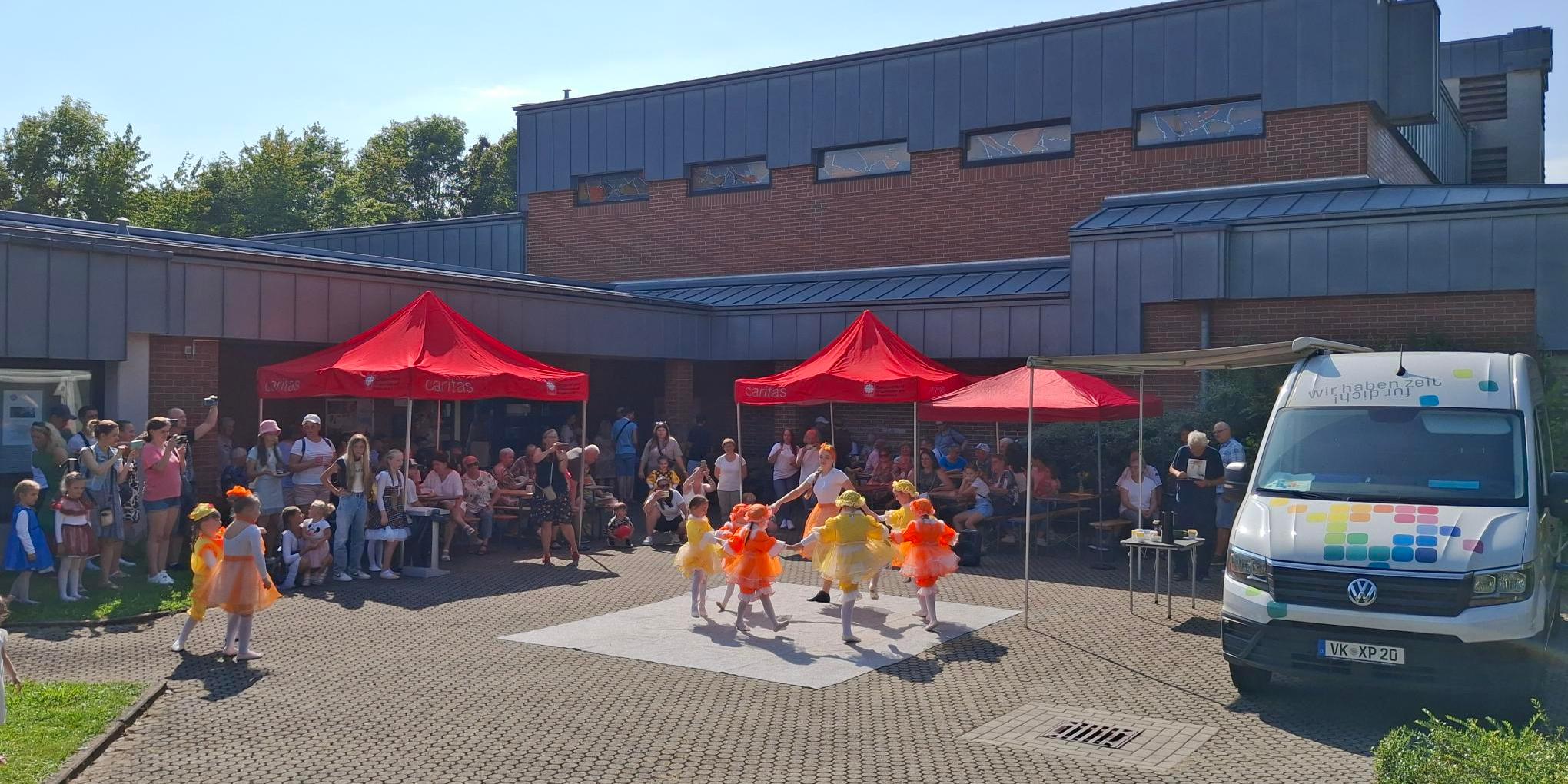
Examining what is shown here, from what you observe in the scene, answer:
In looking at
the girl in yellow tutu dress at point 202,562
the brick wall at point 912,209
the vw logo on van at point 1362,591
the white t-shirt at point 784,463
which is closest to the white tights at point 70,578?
the girl in yellow tutu dress at point 202,562

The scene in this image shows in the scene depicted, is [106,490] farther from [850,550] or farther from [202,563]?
[850,550]

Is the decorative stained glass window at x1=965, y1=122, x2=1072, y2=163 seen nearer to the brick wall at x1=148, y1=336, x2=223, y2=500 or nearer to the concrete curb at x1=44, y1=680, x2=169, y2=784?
the brick wall at x1=148, y1=336, x2=223, y2=500

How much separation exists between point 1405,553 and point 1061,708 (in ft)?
7.73

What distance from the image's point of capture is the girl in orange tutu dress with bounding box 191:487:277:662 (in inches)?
367

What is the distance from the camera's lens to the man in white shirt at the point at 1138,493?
1506 cm

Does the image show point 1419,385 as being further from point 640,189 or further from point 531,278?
point 640,189

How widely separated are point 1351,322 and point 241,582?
551 inches

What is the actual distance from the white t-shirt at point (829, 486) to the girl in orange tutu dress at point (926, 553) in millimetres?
1581

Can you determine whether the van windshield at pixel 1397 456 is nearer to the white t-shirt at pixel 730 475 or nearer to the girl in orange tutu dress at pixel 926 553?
the girl in orange tutu dress at pixel 926 553

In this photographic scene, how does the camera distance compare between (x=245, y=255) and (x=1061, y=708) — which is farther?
(x=245, y=255)

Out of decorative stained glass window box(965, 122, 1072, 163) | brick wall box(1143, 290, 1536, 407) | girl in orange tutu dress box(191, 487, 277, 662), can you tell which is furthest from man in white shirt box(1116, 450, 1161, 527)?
girl in orange tutu dress box(191, 487, 277, 662)

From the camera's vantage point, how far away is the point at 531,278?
22719 mm

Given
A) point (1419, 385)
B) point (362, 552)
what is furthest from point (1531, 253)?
point (362, 552)

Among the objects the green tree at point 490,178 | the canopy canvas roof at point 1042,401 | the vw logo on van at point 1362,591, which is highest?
the green tree at point 490,178
